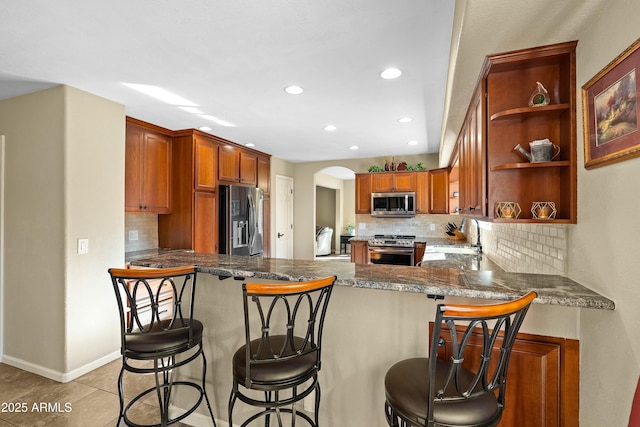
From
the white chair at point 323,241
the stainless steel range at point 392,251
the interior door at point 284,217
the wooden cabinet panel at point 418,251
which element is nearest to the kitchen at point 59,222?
the wooden cabinet panel at point 418,251

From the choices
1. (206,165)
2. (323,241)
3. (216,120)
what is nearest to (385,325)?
(216,120)

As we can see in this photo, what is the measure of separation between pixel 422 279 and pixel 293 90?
197cm

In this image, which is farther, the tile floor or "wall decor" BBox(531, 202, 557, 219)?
the tile floor

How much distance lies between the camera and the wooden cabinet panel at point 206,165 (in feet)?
13.0

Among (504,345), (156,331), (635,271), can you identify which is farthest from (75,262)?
(635,271)

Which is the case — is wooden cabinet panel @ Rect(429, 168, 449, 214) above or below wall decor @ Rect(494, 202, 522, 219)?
above

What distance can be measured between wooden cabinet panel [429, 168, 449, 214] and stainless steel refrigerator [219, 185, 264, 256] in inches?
112

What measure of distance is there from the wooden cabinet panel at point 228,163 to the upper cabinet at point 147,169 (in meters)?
0.69

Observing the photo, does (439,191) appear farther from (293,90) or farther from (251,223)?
(293,90)

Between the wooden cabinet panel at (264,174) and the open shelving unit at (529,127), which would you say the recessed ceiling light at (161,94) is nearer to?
the wooden cabinet panel at (264,174)

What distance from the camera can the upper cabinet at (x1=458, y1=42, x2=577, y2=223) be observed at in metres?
1.45

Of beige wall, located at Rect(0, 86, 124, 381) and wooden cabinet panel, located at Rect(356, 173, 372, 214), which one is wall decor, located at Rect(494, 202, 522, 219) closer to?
beige wall, located at Rect(0, 86, 124, 381)

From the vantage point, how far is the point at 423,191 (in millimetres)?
5219

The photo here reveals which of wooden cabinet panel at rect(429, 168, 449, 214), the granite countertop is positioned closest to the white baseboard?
the granite countertop
